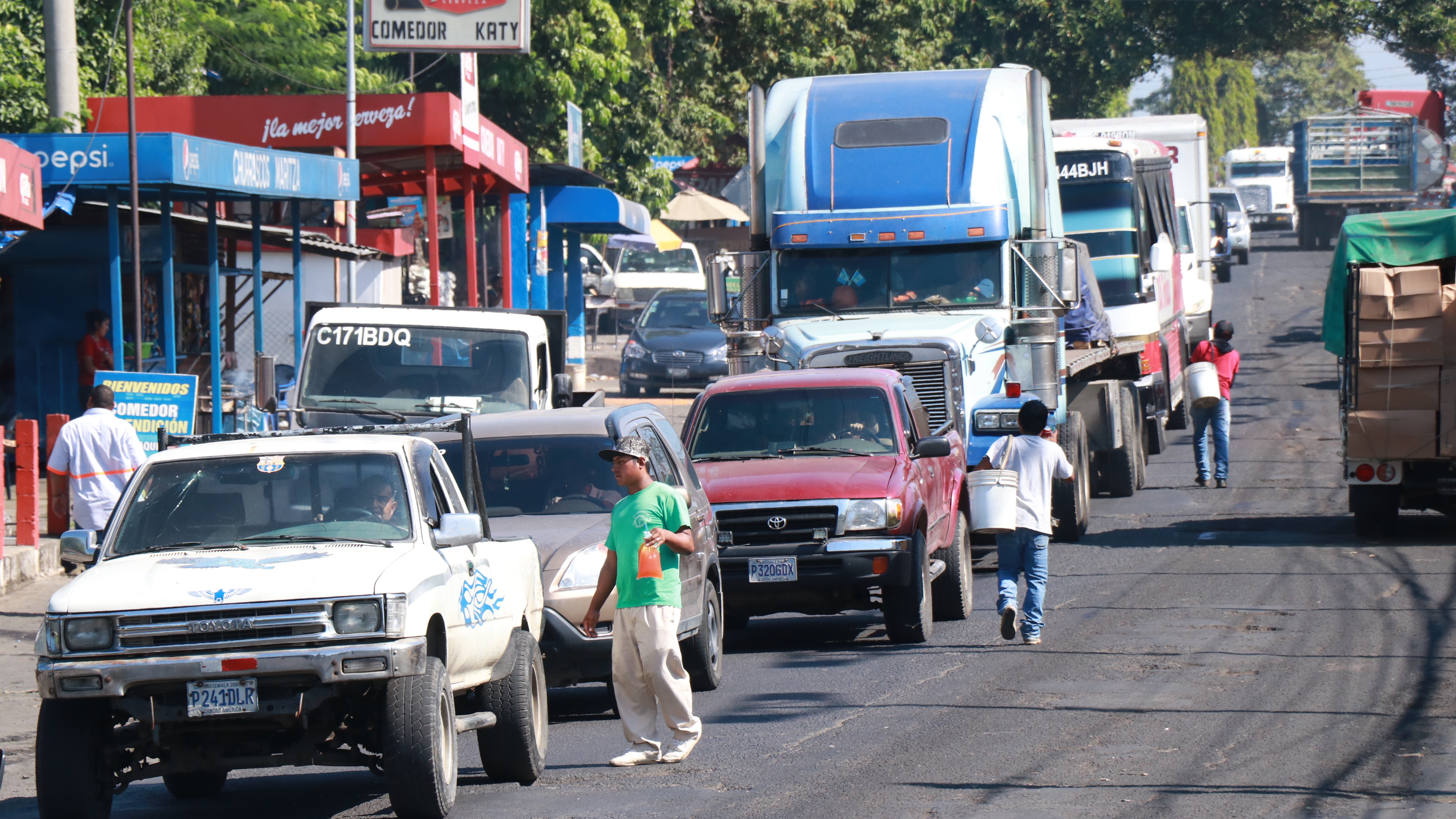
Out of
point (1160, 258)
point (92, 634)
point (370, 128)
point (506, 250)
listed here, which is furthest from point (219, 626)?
point (506, 250)

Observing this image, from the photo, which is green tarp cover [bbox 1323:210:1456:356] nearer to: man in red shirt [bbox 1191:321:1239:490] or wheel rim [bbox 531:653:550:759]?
man in red shirt [bbox 1191:321:1239:490]

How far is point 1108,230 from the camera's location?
75.0ft

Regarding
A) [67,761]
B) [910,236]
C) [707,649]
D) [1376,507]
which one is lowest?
[707,649]

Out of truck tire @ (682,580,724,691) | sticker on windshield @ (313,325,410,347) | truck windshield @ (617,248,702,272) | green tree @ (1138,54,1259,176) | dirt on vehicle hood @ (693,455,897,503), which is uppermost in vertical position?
green tree @ (1138,54,1259,176)

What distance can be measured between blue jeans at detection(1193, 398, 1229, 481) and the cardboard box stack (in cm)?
485

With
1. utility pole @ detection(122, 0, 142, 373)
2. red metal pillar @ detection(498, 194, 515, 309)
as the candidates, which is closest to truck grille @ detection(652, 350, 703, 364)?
red metal pillar @ detection(498, 194, 515, 309)

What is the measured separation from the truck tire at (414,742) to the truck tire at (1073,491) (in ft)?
36.1

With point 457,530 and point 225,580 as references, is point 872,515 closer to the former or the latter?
point 457,530

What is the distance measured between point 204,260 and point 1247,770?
66.8 ft

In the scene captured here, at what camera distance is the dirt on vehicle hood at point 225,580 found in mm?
7172

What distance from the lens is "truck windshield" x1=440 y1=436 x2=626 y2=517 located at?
11016 millimetres

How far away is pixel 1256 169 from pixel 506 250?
1990 inches

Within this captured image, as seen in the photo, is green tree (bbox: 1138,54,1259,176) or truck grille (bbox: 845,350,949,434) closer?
truck grille (bbox: 845,350,949,434)

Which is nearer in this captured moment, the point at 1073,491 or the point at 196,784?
the point at 196,784
